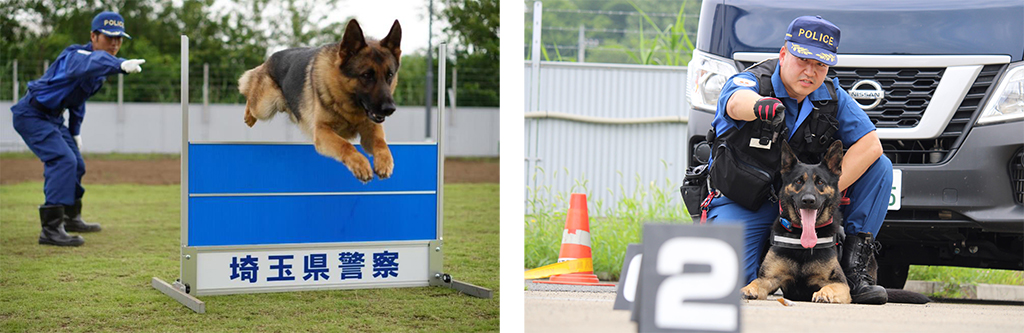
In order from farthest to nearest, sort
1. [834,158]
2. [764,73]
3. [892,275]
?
1. [892,275]
2. [764,73]
3. [834,158]

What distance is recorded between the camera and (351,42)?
144 inches

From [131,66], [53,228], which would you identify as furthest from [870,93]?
[53,228]

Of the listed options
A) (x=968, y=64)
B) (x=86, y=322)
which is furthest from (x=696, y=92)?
(x=86, y=322)

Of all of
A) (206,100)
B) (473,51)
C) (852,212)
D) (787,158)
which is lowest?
(852,212)

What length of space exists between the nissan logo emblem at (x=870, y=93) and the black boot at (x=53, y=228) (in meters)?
5.03

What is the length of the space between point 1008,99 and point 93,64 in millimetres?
4736

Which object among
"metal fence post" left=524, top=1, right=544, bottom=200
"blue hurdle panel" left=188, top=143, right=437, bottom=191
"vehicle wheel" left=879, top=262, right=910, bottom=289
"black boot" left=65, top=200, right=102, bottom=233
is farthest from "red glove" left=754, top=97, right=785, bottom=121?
"black boot" left=65, top=200, right=102, bottom=233

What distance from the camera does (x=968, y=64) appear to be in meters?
3.27

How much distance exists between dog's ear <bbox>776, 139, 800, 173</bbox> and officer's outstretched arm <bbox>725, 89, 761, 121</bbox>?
6.8 inches

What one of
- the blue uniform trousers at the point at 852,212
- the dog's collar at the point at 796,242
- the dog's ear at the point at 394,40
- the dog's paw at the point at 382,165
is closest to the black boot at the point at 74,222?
the dog's paw at the point at 382,165

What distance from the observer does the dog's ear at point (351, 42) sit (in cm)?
359

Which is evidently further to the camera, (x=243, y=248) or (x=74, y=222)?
(x=74, y=222)

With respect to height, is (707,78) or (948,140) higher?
(707,78)

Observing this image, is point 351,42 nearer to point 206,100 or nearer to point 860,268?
point 860,268
